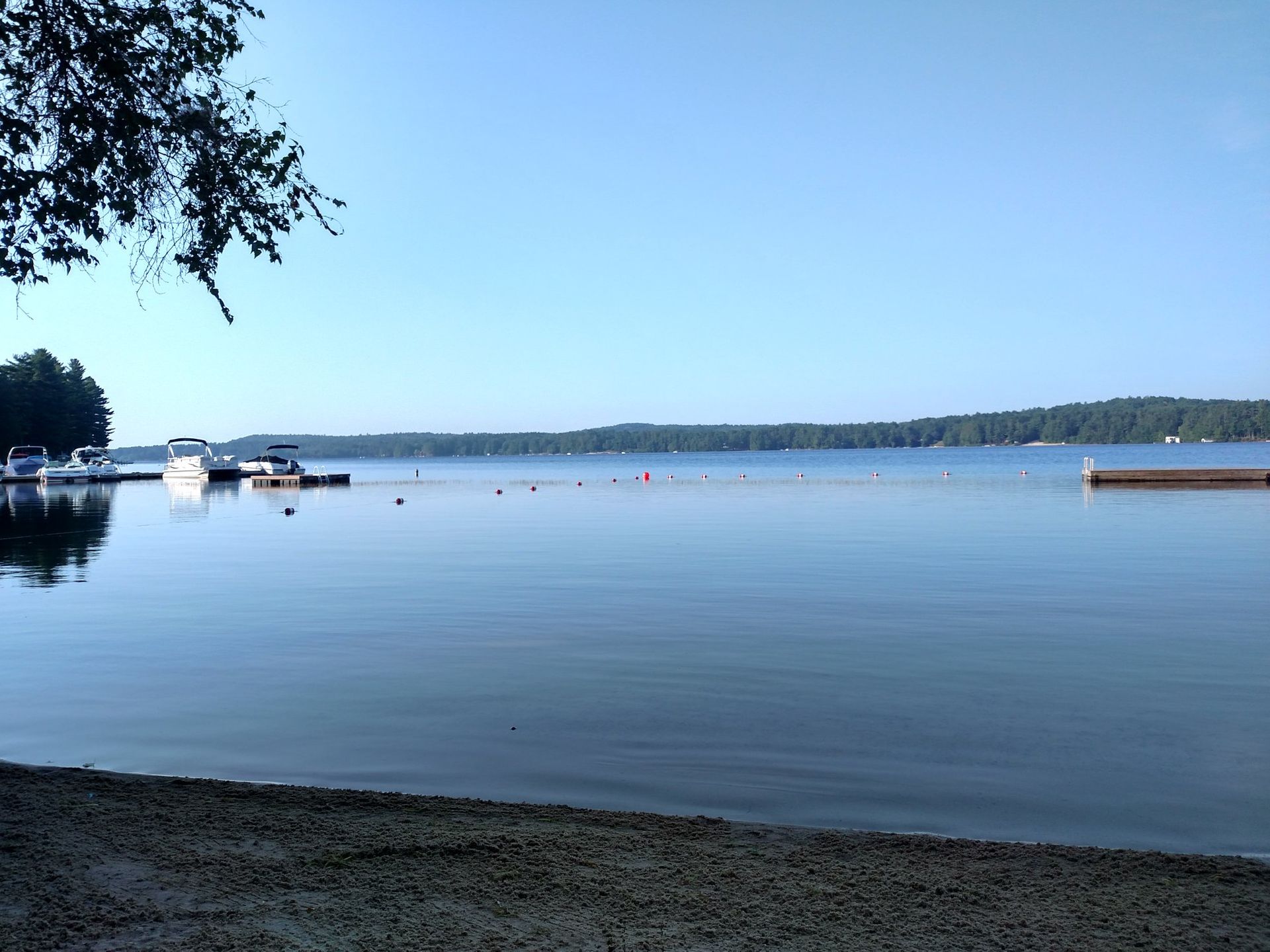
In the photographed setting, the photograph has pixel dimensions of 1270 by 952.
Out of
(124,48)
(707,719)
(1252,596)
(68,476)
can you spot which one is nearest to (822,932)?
(707,719)

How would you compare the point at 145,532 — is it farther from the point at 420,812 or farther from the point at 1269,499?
the point at 1269,499

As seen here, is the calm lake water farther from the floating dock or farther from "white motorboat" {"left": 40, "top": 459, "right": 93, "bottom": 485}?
"white motorboat" {"left": 40, "top": 459, "right": 93, "bottom": 485}

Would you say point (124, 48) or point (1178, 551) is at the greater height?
point (124, 48)

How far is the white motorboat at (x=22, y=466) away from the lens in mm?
78188

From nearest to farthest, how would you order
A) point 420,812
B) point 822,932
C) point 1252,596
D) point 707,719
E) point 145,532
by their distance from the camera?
point 822,932 → point 420,812 → point 707,719 → point 1252,596 → point 145,532

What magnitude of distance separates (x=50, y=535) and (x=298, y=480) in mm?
43240

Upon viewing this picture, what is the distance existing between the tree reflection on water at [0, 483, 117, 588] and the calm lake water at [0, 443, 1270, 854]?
12.7 inches

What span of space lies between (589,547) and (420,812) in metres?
20.0

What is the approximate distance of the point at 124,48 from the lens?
23.1ft

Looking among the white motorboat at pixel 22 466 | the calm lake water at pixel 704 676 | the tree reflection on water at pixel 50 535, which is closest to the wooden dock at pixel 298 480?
the tree reflection on water at pixel 50 535

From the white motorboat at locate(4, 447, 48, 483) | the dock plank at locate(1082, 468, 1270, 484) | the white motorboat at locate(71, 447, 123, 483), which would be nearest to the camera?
the dock plank at locate(1082, 468, 1270, 484)

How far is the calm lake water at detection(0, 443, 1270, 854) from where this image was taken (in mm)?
7125

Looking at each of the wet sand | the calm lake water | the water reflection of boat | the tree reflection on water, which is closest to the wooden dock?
the water reflection of boat

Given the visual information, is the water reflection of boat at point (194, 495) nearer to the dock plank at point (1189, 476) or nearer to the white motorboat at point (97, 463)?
the white motorboat at point (97, 463)
